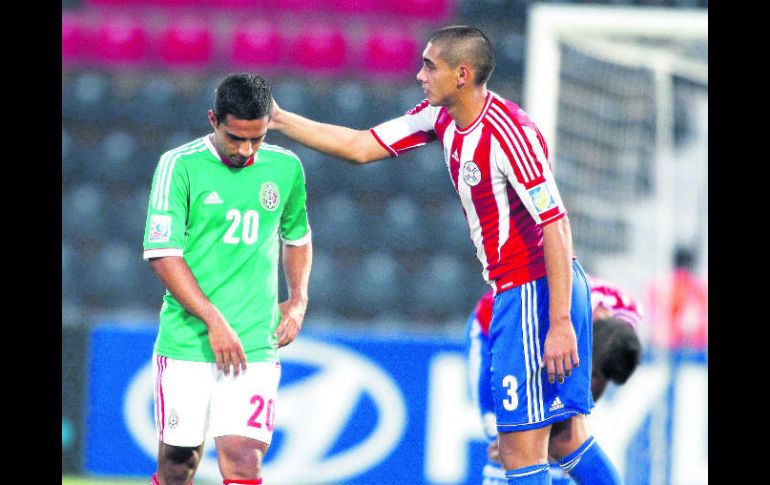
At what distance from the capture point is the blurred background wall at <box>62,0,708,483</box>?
6418mm

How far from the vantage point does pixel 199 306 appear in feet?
12.6

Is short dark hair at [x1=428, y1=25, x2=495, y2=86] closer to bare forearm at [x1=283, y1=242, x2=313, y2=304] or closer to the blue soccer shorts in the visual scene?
the blue soccer shorts

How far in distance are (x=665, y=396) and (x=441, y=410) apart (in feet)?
3.68

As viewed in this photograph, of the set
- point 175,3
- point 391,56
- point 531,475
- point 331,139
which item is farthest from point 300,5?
point 531,475

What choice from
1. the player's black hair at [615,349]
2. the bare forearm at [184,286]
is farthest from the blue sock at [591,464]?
the bare forearm at [184,286]

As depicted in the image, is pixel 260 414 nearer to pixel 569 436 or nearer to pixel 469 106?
pixel 569 436

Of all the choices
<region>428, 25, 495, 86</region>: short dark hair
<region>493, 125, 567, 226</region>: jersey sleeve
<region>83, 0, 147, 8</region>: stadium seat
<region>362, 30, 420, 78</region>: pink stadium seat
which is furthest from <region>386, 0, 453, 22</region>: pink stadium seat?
<region>493, 125, 567, 226</region>: jersey sleeve

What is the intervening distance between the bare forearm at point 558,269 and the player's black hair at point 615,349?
793 mm

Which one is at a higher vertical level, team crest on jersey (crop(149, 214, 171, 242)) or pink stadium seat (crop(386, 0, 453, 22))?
pink stadium seat (crop(386, 0, 453, 22))

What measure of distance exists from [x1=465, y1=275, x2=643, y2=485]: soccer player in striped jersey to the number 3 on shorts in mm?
533

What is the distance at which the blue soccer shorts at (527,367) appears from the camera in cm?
376

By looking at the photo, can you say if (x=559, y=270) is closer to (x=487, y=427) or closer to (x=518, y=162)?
(x=518, y=162)

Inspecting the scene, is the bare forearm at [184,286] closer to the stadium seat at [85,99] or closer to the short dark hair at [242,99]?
the short dark hair at [242,99]

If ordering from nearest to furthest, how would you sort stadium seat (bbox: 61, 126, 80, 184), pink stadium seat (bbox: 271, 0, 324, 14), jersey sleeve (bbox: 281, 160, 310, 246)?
jersey sleeve (bbox: 281, 160, 310, 246) → stadium seat (bbox: 61, 126, 80, 184) → pink stadium seat (bbox: 271, 0, 324, 14)
